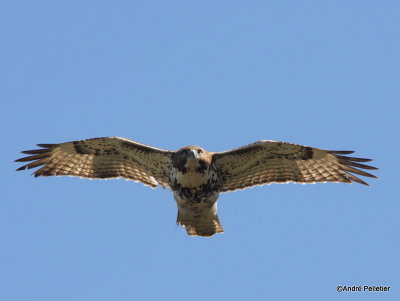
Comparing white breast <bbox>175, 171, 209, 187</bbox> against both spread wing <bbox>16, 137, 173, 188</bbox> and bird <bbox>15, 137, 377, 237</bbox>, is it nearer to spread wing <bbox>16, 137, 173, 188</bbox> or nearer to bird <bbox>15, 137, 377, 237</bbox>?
bird <bbox>15, 137, 377, 237</bbox>

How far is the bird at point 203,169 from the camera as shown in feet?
37.5

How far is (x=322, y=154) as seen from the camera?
1194cm

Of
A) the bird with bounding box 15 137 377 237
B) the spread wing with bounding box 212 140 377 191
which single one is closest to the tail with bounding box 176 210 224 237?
the bird with bounding box 15 137 377 237

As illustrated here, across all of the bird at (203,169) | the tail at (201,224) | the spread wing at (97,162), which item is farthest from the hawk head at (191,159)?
the tail at (201,224)

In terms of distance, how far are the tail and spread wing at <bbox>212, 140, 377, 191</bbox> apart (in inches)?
26.6

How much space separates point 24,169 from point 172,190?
2823 mm

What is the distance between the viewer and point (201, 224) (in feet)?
38.9

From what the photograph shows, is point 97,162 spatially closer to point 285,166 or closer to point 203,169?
point 203,169

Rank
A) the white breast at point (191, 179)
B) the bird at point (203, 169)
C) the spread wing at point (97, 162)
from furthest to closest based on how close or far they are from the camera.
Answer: the spread wing at point (97, 162), the bird at point (203, 169), the white breast at point (191, 179)

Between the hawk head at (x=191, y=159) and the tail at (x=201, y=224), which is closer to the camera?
the hawk head at (x=191, y=159)

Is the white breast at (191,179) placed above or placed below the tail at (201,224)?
above

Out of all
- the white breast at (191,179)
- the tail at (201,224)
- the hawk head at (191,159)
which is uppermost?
the hawk head at (191,159)

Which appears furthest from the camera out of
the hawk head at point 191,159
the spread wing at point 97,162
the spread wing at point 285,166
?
the spread wing at point 97,162

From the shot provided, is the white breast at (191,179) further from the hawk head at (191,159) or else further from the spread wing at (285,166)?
the spread wing at (285,166)
